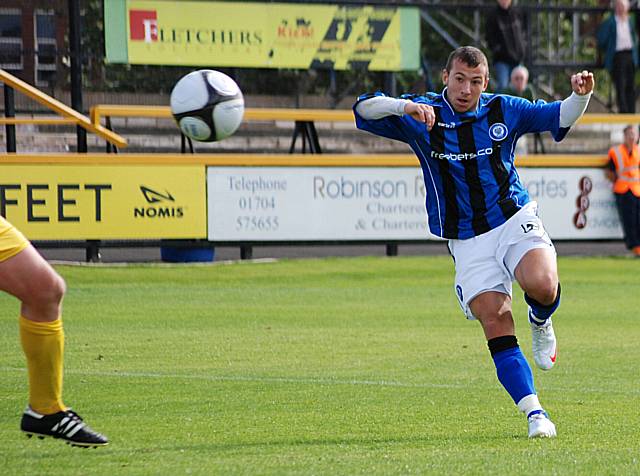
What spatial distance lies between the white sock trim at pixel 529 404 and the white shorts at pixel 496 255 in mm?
601

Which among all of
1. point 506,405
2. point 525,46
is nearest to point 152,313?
point 506,405

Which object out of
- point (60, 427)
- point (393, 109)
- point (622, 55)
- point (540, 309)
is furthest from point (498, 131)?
point (622, 55)

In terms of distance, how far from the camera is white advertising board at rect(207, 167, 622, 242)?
1741 cm

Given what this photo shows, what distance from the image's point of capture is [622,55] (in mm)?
22078

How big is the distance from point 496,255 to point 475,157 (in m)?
0.59

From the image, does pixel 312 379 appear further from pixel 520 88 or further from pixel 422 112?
pixel 520 88

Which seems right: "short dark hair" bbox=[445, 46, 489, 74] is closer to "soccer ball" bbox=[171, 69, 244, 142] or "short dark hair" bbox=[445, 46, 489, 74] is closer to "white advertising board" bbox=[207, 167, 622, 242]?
"soccer ball" bbox=[171, 69, 244, 142]

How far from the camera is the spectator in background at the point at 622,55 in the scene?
72.2 ft

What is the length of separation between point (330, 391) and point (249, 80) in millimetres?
12523

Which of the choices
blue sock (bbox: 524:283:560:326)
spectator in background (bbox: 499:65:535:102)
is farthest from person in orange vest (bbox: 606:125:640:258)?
blue sock (bbox: 524:283:560:326)

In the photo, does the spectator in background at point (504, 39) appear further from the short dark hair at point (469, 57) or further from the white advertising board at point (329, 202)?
the short dark hair at point (469, 57)

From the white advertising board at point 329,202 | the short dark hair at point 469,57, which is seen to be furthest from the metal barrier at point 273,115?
the short dark hair at point 469,57

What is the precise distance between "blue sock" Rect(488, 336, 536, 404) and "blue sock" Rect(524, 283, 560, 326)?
0.27m

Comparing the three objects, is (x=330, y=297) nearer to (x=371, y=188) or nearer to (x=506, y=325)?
(x=371, y=188)
